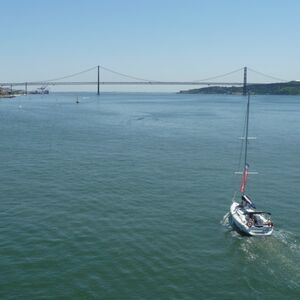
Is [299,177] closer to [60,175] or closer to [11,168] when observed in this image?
[60,175]

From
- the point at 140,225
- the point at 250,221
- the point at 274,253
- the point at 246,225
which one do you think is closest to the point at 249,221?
the point at 250,221

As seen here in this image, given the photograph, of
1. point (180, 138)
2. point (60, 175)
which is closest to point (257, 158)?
point (180, 138)

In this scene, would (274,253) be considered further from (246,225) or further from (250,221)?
(250,221)

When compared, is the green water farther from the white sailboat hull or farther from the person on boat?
the person on boat

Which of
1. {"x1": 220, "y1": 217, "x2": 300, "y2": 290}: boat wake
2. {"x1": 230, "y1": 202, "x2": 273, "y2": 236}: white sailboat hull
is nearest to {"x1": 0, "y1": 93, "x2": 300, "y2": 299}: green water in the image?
{"x1": 220, "y1": 217, "x2": 300, "y2": 290}: boat wake

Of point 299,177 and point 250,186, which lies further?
point 299,177
